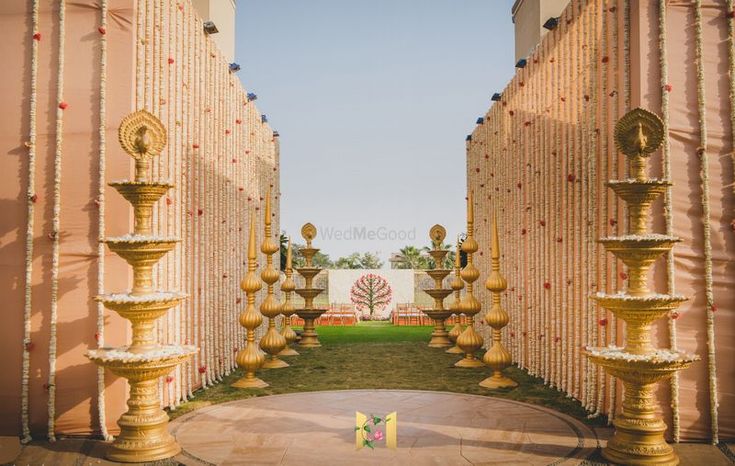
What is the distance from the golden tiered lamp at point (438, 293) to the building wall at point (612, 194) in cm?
304

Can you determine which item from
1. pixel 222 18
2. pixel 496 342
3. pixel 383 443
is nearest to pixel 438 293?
pixel 496 342

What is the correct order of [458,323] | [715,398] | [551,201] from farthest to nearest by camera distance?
[458,323] < [551,201] < [715,398]

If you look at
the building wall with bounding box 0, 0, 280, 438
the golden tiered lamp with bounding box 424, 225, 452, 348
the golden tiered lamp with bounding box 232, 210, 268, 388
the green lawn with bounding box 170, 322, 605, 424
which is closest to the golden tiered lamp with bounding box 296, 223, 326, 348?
the green lawn with bounding box 170, 322, 605, 424

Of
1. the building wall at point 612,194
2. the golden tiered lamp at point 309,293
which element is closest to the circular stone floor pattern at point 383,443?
the building wall at point 612,194

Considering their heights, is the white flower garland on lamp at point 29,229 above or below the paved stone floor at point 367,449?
above

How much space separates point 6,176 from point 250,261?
8.00 feet

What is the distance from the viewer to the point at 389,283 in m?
17.5

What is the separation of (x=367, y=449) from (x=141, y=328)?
1699 millimetres

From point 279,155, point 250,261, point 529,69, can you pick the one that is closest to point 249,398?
point 250,261

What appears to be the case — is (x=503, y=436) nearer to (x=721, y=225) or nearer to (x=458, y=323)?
(x=721, y=225)

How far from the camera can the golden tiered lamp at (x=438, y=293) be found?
384 inches

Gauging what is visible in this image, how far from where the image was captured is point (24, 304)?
415 centimetres

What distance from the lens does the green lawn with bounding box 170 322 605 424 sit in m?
5.56

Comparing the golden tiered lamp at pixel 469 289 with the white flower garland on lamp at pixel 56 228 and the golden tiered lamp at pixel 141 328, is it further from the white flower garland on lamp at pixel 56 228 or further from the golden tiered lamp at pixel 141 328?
the white flower garland on lamp at pixel 56 228
